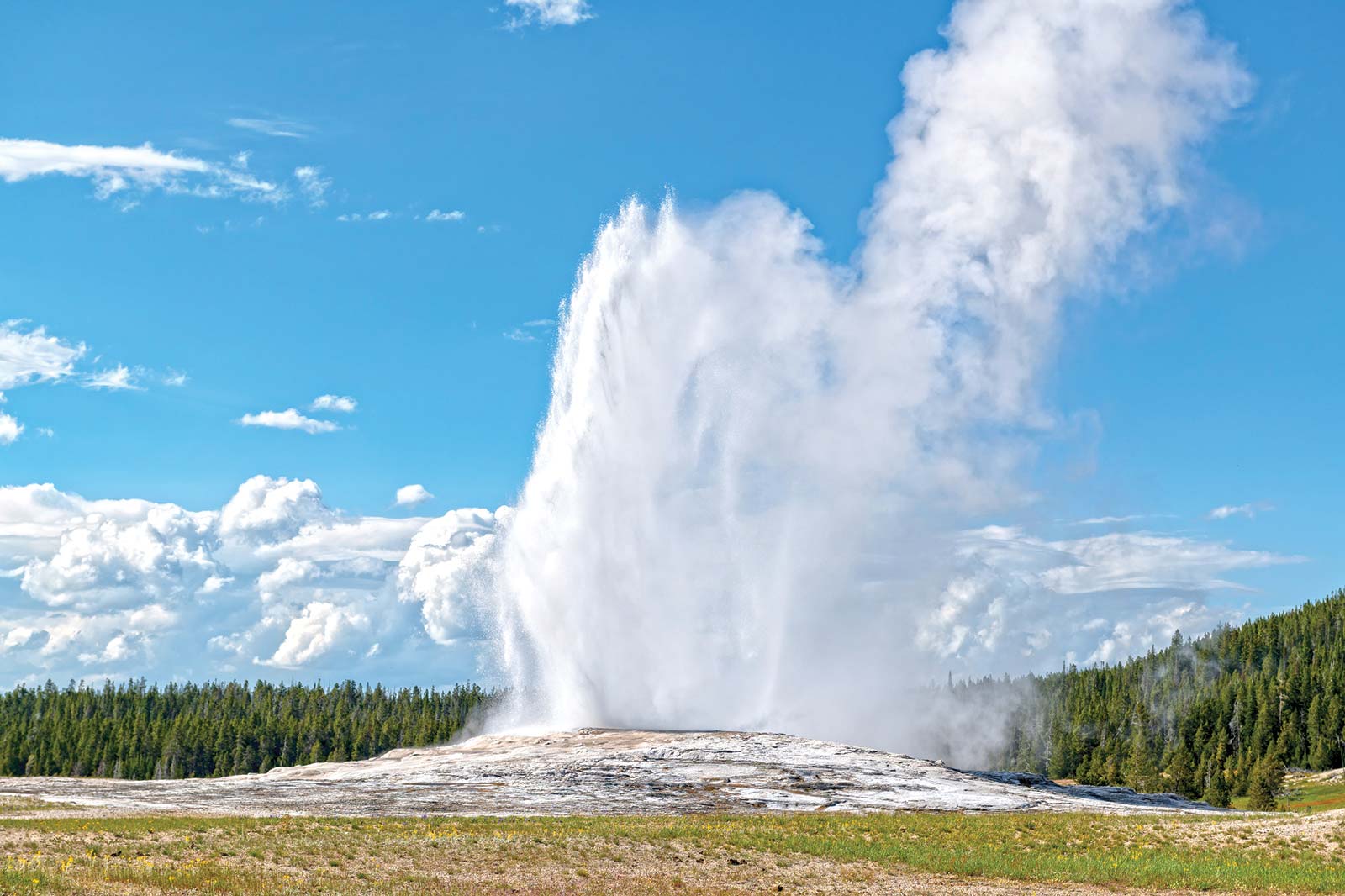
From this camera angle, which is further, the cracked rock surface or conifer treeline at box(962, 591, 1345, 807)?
conifer treeline at box(962, 591, 1345, 807)

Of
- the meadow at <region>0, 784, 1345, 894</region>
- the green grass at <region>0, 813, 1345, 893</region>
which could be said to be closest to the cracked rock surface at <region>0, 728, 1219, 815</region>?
the meadow at <region>0, 784, 1345, 894</region>

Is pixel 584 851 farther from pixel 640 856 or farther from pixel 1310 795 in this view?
pixel 1310 795

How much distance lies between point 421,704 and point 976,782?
121962 millimetres

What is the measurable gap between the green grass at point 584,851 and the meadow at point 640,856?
10cm

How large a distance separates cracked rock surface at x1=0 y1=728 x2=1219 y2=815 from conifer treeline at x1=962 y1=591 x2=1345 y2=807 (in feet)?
132

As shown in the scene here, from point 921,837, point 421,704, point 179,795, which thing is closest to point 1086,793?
point 921,837

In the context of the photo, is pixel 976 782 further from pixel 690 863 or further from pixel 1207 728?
pixel 1207 728

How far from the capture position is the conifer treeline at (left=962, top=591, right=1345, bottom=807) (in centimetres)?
11438

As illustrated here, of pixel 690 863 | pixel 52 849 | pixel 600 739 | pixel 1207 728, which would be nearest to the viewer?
pixel 52 849

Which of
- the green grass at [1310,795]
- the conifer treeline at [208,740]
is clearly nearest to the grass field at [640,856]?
the green grass at [1310,795]

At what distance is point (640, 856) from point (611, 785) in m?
23.4

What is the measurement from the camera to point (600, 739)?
7131 cm

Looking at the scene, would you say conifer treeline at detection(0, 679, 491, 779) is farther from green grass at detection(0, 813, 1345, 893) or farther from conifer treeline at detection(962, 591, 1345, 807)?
green grass at detection(0, 813, 1345, 893)

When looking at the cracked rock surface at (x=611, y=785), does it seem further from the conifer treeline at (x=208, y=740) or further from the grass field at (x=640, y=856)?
the conifer treeline at (x=208, y=740)
